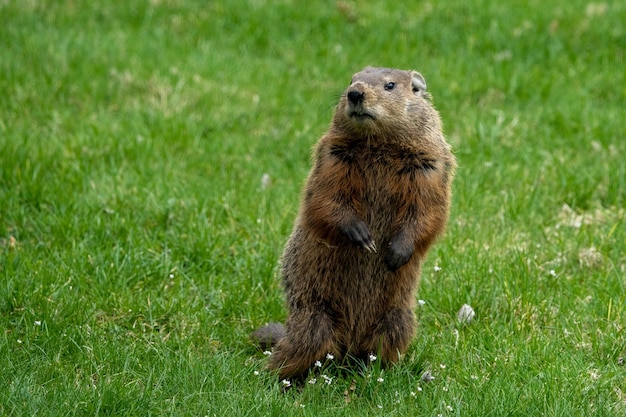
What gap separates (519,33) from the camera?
9.34m

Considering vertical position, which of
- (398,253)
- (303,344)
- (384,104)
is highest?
(384,104)

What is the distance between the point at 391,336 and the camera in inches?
187

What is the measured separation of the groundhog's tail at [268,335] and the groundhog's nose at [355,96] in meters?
1.17

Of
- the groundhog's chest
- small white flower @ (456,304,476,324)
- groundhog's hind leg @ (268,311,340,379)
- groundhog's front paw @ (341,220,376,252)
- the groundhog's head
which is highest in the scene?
the groundhog's head

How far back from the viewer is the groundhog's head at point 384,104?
4504mm

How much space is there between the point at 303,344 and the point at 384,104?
45.2 inches

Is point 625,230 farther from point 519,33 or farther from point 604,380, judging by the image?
point 519,33

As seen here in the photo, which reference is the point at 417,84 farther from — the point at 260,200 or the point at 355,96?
the point at 260,200

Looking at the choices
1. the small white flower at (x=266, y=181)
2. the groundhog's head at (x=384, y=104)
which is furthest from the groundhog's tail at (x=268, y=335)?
the small white flower at (x=266, y=181)

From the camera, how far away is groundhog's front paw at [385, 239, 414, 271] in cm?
457

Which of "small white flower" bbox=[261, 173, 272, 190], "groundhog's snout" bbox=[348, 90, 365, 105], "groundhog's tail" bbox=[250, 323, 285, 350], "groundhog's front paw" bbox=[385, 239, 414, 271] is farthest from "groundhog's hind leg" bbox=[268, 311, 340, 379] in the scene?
"small white flower" bbox=[261, 173, 272, 190]

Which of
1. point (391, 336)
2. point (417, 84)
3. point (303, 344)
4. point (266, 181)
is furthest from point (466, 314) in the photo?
point (266, 181)

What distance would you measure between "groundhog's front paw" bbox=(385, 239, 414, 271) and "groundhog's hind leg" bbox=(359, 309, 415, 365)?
302 mm

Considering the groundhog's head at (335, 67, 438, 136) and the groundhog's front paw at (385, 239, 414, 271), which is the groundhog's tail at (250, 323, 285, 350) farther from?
the groundhog's head at (335, 67, 438, 136)
